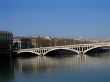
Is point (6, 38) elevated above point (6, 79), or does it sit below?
above

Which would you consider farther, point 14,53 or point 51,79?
point 14,53

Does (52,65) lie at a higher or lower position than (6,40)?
lower

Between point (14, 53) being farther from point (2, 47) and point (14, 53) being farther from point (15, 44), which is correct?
point (15, 44)

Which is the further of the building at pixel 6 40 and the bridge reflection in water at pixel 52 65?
the building at pixel 6 40

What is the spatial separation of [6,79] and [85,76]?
3.00 m

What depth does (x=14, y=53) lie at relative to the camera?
27.8 metres

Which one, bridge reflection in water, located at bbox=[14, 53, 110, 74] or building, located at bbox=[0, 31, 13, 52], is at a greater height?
building, located at bbox=[0, 31, 13, 52]

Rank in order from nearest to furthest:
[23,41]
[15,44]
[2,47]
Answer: [2,47]
[15,44]
[23,41]

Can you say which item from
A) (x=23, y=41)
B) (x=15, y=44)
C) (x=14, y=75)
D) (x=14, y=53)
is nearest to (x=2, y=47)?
(x=14, y=53)

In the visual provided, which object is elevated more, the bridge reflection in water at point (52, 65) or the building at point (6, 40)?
the building at point (6, 40)

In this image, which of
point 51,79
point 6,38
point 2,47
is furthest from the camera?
point 6,38

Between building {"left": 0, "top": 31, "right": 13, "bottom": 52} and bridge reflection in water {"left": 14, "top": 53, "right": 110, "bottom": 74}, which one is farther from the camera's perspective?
building {"left": 0, "top": 31, "right": 13, "bottom": 52}

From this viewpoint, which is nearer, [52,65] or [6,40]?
[52,65]

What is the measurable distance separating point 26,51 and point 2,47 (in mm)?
4159
